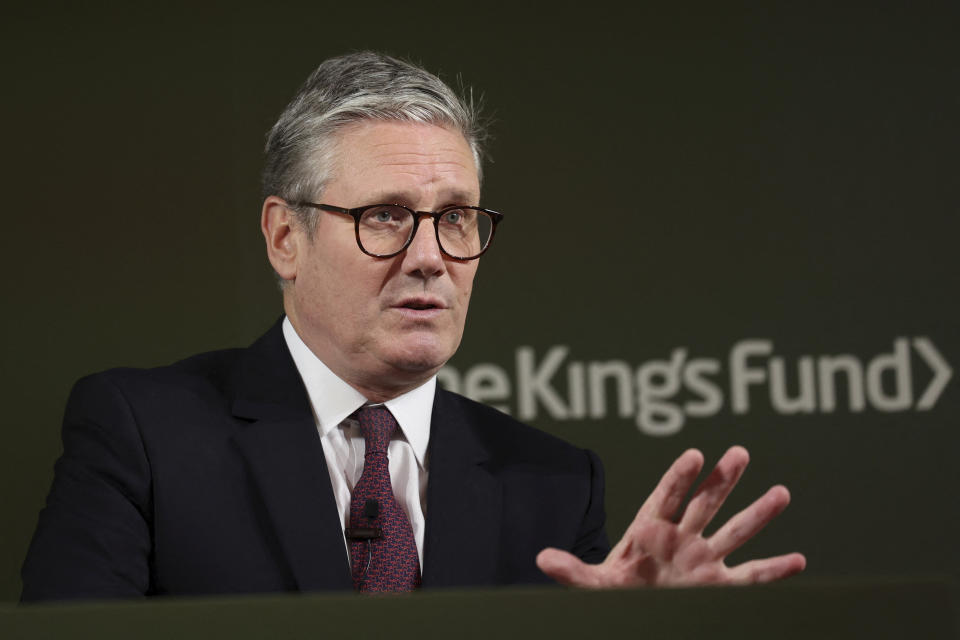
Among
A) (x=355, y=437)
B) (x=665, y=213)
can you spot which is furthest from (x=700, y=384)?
(x=355, y=437)

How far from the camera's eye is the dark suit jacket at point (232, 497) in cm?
175

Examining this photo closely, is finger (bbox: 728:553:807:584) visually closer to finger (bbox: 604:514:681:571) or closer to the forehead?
finger (bbox: 604:514:681:571)

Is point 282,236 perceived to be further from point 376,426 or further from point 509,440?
point 509,440

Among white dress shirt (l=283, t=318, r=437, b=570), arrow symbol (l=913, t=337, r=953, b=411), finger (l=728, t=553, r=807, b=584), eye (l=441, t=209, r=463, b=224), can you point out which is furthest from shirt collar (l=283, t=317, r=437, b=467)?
arrow symbol (l=913, t=337, r=953, b=411)

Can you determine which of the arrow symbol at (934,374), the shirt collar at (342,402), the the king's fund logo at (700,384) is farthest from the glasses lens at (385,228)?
the arrow symbol at (934,374)

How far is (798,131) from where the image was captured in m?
3.12

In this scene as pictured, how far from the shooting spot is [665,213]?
3.10 m

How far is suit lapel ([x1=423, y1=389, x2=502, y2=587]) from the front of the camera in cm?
184

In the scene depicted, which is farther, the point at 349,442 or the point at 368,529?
the point at 349,442

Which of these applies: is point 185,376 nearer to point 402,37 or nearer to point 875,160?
point 402,37

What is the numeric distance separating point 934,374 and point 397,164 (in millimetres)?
1844

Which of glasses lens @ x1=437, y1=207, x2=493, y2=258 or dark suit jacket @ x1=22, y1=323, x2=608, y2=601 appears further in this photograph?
glasses lens @ x1=437, y1=207, x2=493, y2=258

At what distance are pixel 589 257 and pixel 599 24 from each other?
25.3 inches

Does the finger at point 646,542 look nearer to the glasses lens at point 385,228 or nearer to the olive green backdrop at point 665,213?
the glasses lens at point 385,228
